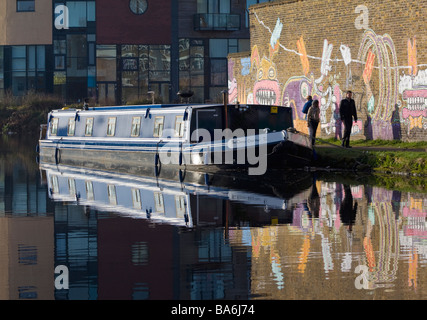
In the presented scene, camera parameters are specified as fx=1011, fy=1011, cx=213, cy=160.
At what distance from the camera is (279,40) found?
104 ft

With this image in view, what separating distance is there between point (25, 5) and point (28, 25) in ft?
A: 4.39

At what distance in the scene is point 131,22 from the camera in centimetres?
5994

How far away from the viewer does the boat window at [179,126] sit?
25.0 meters

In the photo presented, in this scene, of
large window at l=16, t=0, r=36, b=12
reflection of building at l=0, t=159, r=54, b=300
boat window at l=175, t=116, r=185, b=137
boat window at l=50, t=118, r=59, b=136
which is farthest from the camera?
large window at l=16, t=0, r=36, b=12

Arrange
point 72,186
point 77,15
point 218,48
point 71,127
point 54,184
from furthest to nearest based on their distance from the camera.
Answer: point 218,48 < point 77,15 < point 71,127 < point 54,184 < point 72,186

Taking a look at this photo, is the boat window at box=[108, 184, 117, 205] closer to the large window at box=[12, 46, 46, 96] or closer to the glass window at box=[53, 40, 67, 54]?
the glass window at box=[53, 40, 67, 54]

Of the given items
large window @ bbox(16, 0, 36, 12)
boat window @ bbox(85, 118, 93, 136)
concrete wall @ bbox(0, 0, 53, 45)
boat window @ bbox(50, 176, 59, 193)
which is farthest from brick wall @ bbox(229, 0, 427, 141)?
large window @ bbox(16, 0, 36, 12)

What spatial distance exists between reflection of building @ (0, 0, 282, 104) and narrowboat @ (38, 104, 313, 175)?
98.4ft

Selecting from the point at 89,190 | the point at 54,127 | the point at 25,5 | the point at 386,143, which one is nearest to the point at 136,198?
the point at 89,190

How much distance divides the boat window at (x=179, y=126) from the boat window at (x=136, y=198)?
16.4 ft

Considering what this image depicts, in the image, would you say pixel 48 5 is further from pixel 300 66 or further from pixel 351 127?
pixel 351 127

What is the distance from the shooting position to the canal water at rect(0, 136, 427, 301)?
955 centimetres

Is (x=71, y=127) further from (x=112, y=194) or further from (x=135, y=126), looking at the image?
(x=112, y=194)
